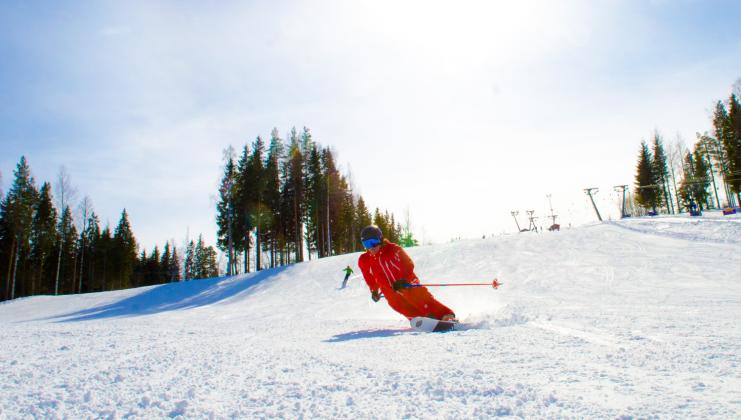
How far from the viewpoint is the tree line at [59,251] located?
3850 centimetres

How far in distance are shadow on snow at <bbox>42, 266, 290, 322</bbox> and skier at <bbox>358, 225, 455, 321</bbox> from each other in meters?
17.8

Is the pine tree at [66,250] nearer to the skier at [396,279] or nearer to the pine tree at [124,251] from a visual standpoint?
the pine tree at [124,251]

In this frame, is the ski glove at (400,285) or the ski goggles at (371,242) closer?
the ski glove at (400,285)

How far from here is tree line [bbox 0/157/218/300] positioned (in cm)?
3850

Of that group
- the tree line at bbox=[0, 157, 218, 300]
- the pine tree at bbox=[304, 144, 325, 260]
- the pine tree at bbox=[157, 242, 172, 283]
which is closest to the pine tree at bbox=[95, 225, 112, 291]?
the tree line at bbox=[0, 157, 218, 300]

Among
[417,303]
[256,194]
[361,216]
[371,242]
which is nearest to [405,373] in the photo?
[417,303]

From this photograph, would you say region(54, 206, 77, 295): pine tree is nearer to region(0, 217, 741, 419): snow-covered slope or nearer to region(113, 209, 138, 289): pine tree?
region(113, 209, 138, 289): pine tree

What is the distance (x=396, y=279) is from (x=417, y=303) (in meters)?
0.55

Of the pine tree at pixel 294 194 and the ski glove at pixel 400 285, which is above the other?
the pine tree at pixel 294 194

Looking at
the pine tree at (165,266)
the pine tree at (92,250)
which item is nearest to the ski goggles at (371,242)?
the pine tree at (92,250)

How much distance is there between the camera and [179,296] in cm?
2566

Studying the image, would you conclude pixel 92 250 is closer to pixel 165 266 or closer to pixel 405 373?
pixel 165 266

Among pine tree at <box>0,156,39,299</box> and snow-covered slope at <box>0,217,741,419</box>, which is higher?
pine tree at <box>0,156,39,299</box>

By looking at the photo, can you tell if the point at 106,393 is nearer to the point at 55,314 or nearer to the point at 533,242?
the point at 533,242
